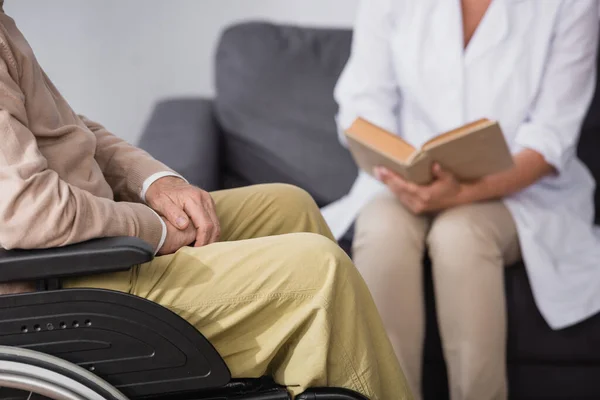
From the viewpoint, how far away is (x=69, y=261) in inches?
40.8

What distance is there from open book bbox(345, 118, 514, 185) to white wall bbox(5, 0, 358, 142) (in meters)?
0.94

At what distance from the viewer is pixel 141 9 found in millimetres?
2574

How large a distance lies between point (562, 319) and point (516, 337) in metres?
0.11

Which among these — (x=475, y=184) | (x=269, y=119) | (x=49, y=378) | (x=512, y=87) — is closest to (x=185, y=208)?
(x=49, y=378)

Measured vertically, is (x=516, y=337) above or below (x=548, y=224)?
below

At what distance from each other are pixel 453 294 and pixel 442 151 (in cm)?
29

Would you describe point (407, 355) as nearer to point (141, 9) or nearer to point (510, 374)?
point (510, 374)

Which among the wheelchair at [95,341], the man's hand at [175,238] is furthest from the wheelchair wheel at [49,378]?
A: the man's hand at [175,238]

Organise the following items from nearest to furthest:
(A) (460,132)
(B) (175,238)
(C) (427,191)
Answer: (B) (175,238) < (A) (460,132) < (C) (427,191)

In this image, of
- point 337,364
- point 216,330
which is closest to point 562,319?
point 337,364

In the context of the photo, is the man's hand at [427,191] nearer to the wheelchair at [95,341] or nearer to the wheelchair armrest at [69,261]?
the wheelchair at [95,341]

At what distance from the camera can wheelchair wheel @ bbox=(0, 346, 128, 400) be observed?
1.03 meters

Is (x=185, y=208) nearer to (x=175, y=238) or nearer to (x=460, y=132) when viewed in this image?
(x=175, y=238)

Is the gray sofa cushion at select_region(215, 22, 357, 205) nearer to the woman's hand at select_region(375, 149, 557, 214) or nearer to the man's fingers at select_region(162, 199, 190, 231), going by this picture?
the woman's hand at select_region(375, 149, 557, 214)
